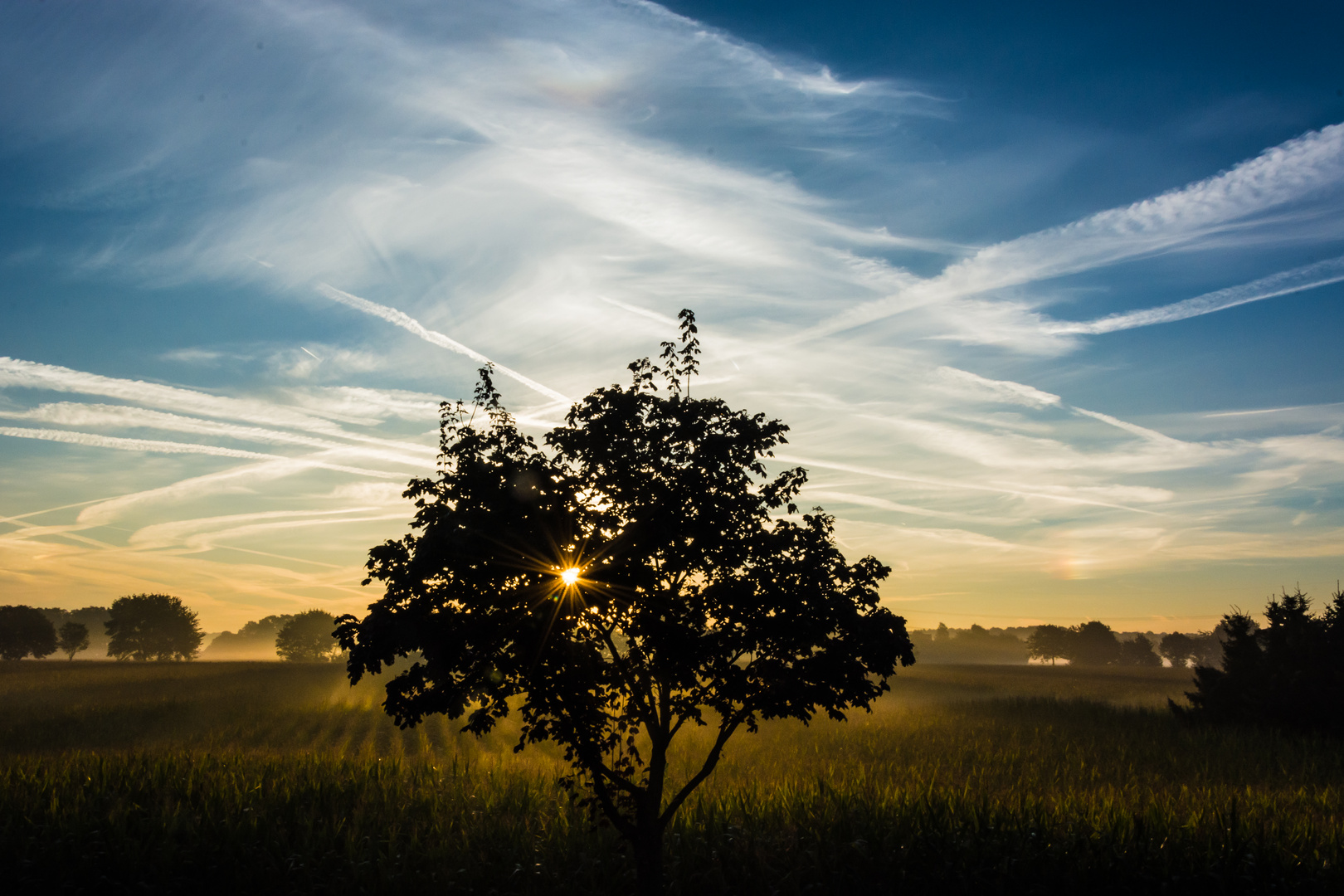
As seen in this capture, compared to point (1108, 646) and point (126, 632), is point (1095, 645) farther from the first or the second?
point (126, 632)

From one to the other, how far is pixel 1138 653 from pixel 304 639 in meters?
169

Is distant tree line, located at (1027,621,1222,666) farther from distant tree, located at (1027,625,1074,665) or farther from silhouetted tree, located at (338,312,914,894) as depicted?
silhouetted tree, located at (338,312,914,894)

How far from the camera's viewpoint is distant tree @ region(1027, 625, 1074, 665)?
16038 centimetres

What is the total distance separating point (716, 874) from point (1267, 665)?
1242 inches

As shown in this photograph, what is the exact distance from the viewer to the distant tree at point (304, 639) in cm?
13575

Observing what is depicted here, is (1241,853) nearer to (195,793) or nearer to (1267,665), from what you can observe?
(195,793)

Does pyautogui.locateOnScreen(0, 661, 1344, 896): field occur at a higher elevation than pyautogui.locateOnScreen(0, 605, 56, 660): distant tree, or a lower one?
higher

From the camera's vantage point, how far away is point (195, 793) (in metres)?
16.8

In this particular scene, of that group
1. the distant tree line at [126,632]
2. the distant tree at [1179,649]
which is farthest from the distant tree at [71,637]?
the distant tree at [1179,649]

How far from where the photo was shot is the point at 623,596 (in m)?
10.1

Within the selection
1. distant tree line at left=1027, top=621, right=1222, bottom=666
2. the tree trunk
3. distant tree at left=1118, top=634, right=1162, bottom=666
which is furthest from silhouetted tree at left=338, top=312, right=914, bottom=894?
distant tree at left=1118, top=634, right=1162, bottom=666

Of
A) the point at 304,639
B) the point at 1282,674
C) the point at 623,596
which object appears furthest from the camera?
the point at 304,639

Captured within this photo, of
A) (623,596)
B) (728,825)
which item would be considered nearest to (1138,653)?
(728,825)

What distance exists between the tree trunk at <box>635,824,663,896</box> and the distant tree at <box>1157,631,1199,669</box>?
189724 mm
